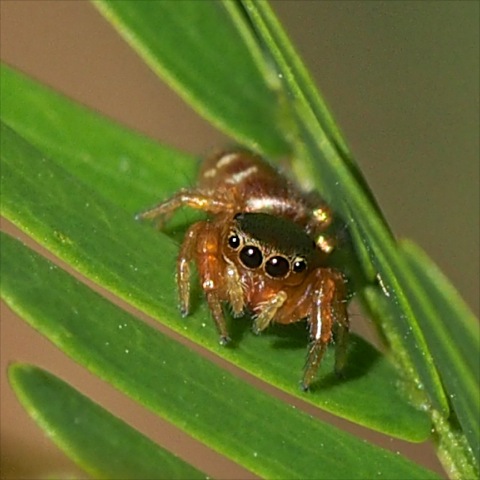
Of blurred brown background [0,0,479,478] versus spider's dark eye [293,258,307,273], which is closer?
spider's dark eye [293,258,307,273]

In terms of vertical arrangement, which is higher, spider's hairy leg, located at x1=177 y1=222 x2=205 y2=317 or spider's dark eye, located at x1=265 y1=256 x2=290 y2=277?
spider's hairy leg, located at x1=177 y1=222 x2=205 y2=317

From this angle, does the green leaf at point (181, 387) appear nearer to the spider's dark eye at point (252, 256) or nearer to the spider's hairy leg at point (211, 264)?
the spider's hairy leg at point (211, 264)

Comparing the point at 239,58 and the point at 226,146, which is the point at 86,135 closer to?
the point at 239,58

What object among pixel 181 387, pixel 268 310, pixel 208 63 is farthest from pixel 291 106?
pixel 181 387

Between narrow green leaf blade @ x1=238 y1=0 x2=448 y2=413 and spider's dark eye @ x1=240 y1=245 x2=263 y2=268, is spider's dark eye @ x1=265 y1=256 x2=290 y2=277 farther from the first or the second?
narrow green leaf blade @ x1=238 y1=0 x2=448 y2=413

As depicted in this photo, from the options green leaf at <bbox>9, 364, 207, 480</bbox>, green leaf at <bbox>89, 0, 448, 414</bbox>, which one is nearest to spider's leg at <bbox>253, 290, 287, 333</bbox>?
green leaf at <bbox>89, 0, 448, 414</bbox>

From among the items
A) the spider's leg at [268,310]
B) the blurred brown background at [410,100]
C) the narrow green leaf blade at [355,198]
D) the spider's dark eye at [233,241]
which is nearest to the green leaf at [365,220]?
the narrow green leaf blade at [355,198]
